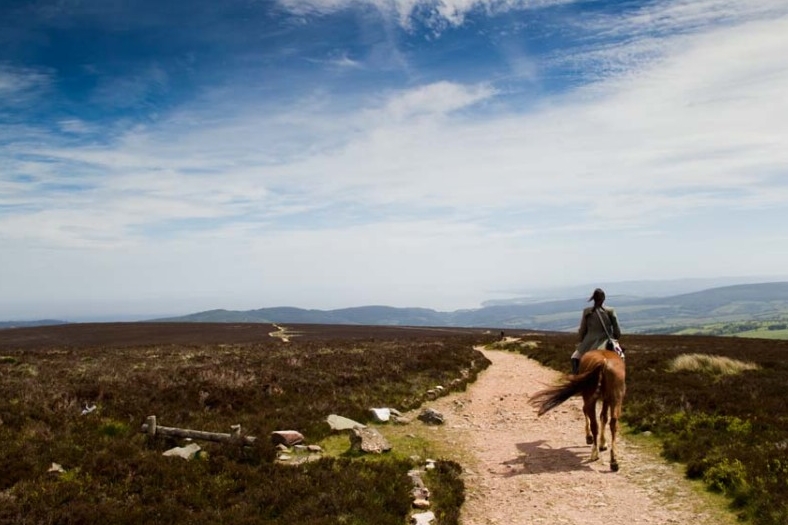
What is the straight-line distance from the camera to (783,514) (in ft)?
24.9

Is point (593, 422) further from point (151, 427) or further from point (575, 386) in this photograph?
point (151, 427)

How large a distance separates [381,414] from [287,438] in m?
3.89

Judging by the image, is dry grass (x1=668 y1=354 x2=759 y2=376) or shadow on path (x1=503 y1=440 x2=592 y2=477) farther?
dry grass (x1=668 y1=354 x2=759 y2=376)

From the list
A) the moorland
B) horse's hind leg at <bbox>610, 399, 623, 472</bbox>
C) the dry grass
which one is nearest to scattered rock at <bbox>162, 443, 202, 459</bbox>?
the moorland

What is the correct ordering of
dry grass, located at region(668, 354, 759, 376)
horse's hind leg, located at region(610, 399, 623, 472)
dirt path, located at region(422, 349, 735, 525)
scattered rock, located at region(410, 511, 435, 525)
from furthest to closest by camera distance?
dry grass, located at region(668, 354, 759, 376), horse's hind leg, located at region(610, 399, 623, 472), dirt path, located at region(422, 349, 735, 525), scattered rock, located at region(410, 511, 435, 525)

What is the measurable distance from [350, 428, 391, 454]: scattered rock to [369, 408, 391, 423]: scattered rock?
2756 millimetres

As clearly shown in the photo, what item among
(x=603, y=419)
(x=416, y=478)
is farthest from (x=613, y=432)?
(x=416, y=478)

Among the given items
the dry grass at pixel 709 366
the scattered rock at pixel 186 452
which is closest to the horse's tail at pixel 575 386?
the scattered rock at pixel 186 452

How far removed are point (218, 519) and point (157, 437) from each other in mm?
5102

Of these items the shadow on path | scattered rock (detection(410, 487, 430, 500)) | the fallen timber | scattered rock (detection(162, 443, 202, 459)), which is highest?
the fallen timber

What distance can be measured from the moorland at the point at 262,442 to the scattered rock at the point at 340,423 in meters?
0.26

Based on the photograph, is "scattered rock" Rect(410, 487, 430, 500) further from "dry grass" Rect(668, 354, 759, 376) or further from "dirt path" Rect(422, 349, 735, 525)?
"dry grass" Rect(668, 354, 759, 376)

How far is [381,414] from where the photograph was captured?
1598 centimetres

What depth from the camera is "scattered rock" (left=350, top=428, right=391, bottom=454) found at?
12330mm
